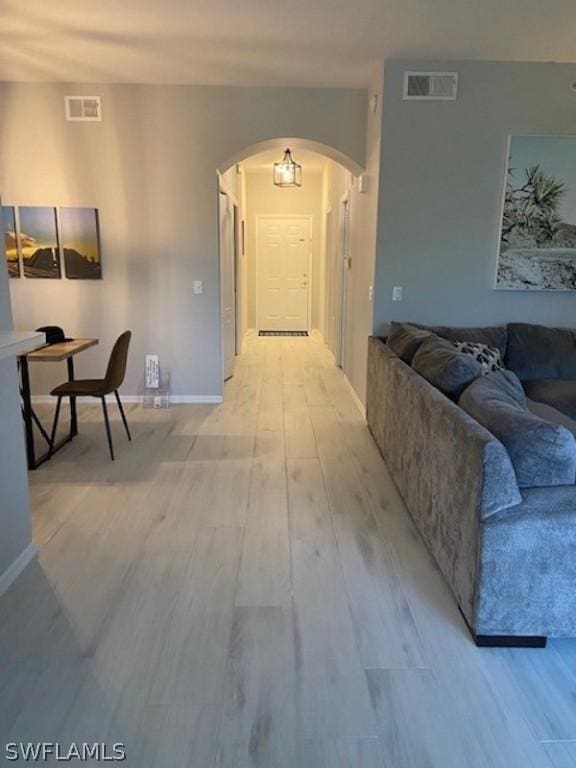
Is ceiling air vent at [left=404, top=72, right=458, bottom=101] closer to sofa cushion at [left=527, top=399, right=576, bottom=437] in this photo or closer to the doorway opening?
sofa cushion at [left=527, top=399, right=576, bottom=437]

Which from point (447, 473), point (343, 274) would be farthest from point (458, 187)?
point (447, 473)

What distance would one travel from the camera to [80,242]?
15.7 feet

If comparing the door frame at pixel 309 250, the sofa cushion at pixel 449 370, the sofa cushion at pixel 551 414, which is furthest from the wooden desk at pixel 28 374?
the door frame at pixel 309 250

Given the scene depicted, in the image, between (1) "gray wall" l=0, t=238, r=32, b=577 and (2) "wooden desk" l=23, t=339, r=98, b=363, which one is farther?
(2) "wooden desk" l=23, t=339, r=98, b=363

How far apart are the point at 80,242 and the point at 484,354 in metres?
3.59

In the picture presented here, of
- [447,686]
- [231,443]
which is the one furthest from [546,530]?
[231,443]

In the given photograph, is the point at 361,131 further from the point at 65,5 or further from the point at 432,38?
the point at 65,5

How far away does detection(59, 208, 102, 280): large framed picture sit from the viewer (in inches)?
186

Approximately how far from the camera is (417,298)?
431cm

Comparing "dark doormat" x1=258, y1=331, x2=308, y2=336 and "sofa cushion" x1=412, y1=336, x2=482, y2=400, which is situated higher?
"sofa cushion" x1=412, y1=336, x2=482, y2=400

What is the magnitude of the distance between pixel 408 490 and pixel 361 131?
3.27 metres

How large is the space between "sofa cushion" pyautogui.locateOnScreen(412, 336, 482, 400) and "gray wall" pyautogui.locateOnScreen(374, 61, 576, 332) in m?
1.48

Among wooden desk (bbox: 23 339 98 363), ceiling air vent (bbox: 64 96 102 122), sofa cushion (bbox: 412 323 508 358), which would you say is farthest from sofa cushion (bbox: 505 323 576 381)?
ceiling air vent (bbox: 64 96 102 122)

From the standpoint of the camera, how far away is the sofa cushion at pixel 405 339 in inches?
134
